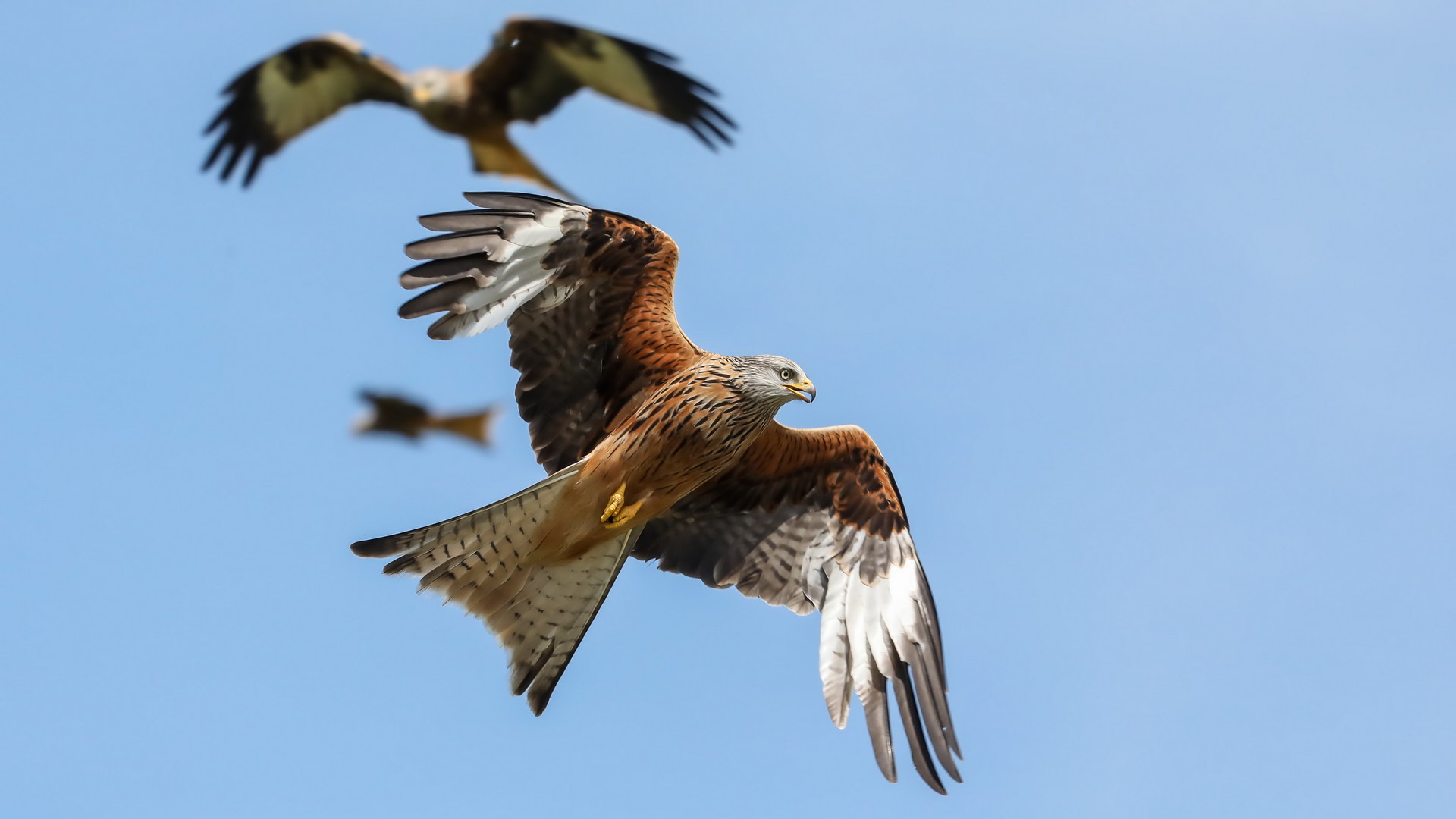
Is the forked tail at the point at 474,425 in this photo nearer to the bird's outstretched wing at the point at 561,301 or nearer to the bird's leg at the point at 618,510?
the bird's outstretched wing at the point at 561,301

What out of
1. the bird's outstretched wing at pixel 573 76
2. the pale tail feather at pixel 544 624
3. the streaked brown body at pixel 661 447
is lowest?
the pale tail feather at pixel 544 624

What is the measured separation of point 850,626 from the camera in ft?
32.2

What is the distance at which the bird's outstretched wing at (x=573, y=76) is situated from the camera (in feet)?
34.6

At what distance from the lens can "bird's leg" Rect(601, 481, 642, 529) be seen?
9.12 meters

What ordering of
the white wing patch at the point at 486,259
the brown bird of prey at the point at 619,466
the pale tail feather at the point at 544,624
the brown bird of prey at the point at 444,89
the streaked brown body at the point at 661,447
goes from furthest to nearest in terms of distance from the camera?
1. the brown bird of prey at the point at 444,89
2. the pale tail feather at the point at 544,624
3. the streaked brown body at the point at 661,447
4. the brown bird of prey at the point at 619,466
5. the white wing patch at the point at 486,259

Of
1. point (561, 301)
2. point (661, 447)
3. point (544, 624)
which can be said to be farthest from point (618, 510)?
point (561, 301)

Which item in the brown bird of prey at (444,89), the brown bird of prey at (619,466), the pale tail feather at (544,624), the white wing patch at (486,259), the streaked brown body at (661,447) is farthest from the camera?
the brown bird of prey at (444,89)

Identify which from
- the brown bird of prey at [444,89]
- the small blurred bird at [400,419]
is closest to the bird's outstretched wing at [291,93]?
the brown bird of prey at [444,89]

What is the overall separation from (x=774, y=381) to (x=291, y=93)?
5.91m

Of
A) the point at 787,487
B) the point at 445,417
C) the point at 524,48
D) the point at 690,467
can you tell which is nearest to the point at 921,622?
the point at 787,487

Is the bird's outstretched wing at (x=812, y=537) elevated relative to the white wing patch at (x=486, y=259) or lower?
lower

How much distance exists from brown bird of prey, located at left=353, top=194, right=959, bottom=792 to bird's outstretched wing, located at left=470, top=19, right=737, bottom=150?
1.90 meters

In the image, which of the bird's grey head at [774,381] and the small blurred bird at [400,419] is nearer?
the bird's grey head at [774,381]

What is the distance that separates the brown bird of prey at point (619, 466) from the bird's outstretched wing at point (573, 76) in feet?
6.24
